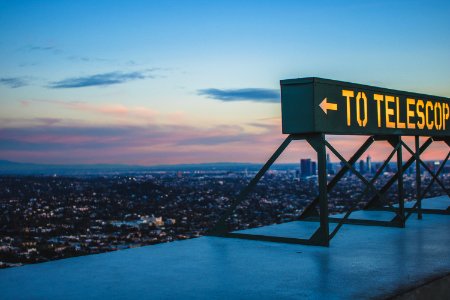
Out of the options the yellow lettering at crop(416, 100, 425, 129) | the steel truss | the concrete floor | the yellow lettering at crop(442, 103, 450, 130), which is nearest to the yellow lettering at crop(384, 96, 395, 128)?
the steel truss

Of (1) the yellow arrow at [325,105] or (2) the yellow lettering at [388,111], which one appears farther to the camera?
(2) the yellow lettering at [388,111]

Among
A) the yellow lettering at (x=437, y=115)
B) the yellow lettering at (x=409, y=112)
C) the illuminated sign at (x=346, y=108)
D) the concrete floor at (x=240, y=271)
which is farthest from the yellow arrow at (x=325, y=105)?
the yellow lettering at (x=437, y=115)

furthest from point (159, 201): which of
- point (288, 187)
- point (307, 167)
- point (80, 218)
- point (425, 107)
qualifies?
point (425, 107)

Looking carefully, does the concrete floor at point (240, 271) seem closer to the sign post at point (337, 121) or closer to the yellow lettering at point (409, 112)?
the sign post at point (337, 121)

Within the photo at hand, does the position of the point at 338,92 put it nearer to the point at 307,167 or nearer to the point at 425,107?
the point at 425,107

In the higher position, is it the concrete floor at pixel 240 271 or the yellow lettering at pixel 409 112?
the yellow lettering at pixel 409 112

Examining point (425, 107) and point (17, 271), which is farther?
point (425, 107)

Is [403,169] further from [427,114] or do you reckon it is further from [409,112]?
[409,112]

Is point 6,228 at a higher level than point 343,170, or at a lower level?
lower
